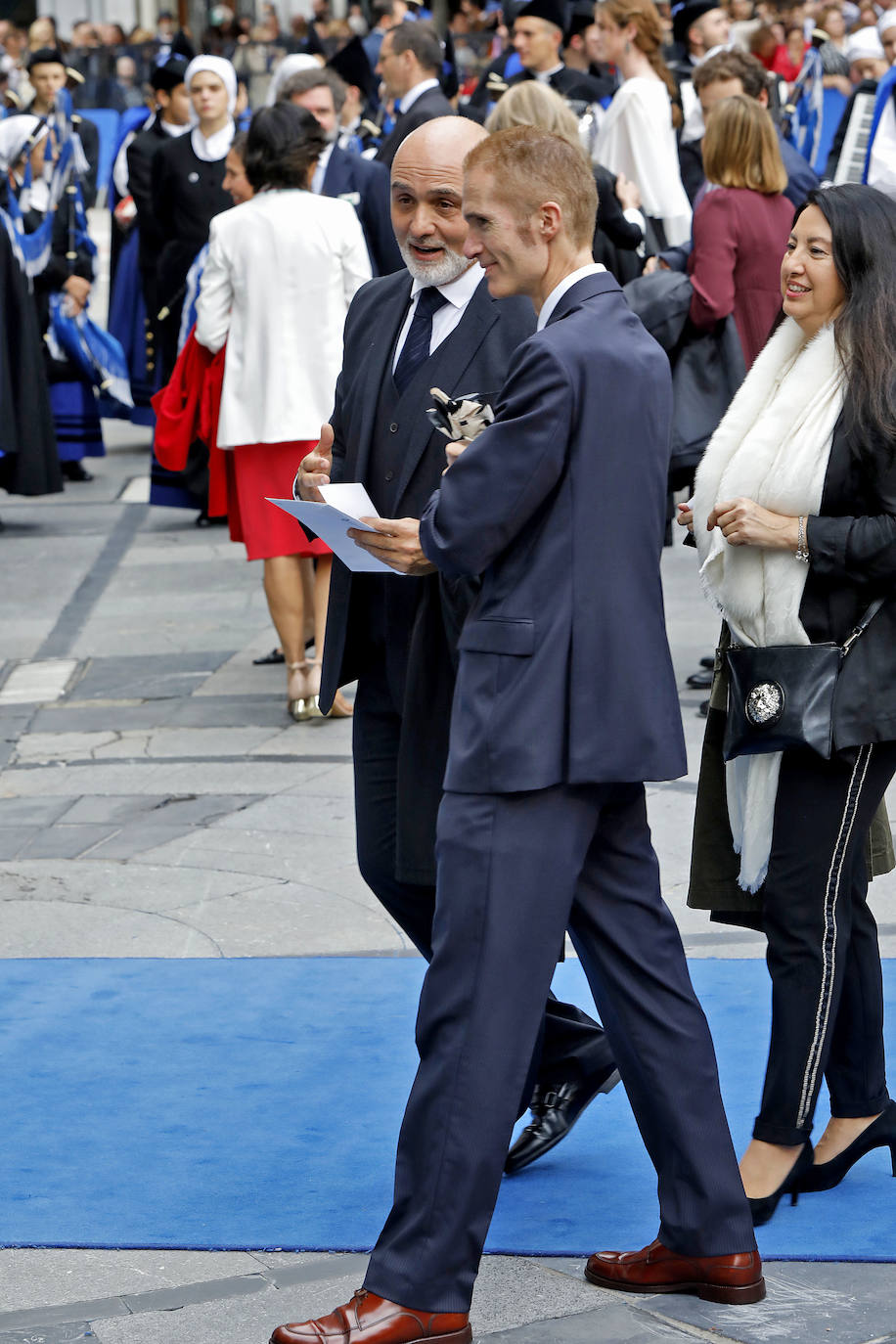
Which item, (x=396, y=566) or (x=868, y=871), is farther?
(x=868, y=871)

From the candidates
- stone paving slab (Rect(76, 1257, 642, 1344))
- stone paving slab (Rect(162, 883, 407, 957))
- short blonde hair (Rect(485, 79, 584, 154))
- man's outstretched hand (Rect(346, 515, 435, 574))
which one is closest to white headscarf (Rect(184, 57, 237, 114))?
short blonde hair (Rect(485, 79, 584, 154))

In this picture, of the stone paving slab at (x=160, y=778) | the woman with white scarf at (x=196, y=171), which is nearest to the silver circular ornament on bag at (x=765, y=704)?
the stone paving slab at (x=160, y=778)

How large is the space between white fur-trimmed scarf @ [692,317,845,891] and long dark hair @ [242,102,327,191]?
380 centimetres

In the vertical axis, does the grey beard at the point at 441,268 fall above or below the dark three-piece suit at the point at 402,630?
above

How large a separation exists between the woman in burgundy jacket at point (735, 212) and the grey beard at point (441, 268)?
3.17 m

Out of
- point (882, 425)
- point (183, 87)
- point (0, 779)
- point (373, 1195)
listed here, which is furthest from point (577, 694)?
point (183, 87)

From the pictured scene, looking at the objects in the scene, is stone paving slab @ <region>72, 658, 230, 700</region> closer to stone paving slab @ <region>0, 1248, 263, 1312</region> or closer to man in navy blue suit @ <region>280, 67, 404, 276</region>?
man in navy blue suit @ <region>280, 67, 404, 276</region>

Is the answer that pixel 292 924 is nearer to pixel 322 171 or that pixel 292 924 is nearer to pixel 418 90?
pixel 322 171

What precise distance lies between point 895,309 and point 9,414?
7352mm

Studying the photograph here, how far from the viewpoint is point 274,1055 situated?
4262 millimetres

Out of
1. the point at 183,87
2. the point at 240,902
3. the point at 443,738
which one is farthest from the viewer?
the point at 183,87

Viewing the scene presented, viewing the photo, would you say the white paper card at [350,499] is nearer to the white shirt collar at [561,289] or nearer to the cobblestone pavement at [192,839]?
the white shirt collar at [561,289]

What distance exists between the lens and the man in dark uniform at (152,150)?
Answer: 37.7 feet

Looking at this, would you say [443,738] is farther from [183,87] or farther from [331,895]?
[183,87]
